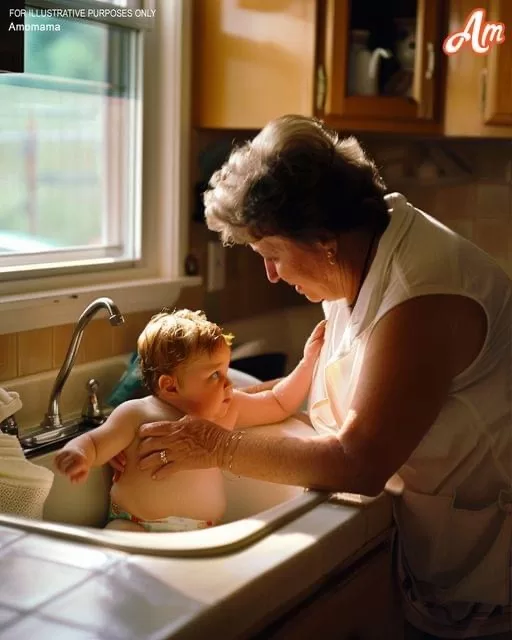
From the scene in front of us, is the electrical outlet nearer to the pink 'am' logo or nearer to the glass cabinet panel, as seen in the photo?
the glass cabinet panel

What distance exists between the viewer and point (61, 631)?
0.96 meters

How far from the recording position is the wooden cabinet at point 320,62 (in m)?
2.17

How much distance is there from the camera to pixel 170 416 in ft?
5.39

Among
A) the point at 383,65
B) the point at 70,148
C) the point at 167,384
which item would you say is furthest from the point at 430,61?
the point at 167,384

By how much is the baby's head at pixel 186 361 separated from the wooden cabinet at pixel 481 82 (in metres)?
0.97

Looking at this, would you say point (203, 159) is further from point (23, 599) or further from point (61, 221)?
point (23, 599)

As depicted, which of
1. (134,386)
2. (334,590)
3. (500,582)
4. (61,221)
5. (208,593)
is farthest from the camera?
(61,221)

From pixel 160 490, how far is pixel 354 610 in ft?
1.25

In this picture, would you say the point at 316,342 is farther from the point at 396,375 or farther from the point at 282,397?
the point at 396,375

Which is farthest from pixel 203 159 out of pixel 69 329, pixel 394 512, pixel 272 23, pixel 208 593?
pixel 208 593

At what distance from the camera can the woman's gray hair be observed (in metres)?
1.40

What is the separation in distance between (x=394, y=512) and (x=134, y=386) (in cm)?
67

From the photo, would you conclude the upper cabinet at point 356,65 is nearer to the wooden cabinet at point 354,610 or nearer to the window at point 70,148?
the window at point 70,148

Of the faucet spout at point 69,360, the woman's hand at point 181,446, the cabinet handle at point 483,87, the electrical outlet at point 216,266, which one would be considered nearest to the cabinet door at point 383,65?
the cabinet handle at point 483,87
